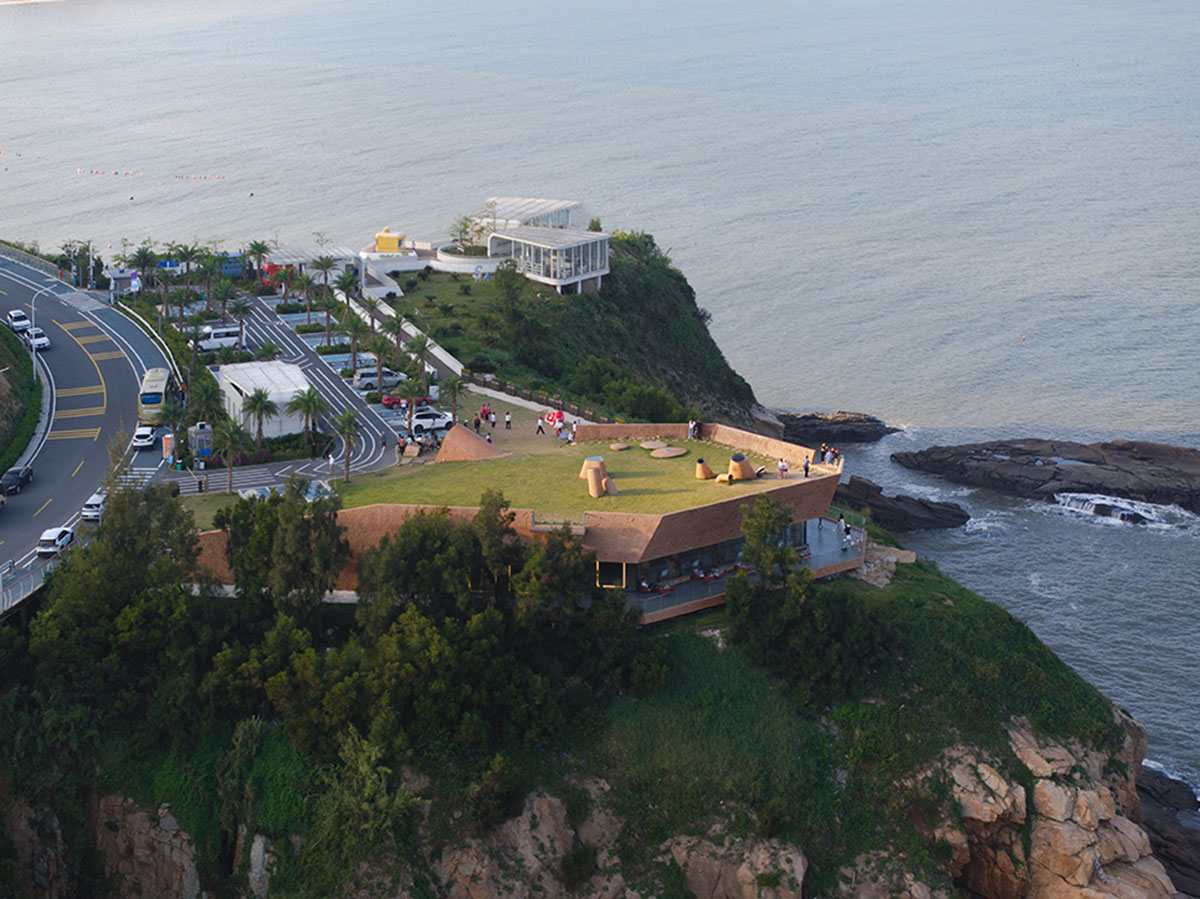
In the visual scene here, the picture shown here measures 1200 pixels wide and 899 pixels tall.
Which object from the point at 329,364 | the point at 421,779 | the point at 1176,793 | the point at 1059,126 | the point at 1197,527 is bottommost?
the point at 1176,793

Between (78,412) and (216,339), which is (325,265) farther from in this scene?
(78,412)

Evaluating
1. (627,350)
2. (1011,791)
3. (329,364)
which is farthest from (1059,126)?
(1011,791)

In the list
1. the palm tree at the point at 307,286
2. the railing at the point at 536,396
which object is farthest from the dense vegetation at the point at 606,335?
the palm tree at the point at 307,286

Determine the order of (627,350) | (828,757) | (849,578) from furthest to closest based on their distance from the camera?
(627,350) → (849,578) → (828,757)

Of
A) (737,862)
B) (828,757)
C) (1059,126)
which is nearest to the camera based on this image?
(737,862)

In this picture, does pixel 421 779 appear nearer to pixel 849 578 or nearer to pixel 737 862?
pixel 737 862

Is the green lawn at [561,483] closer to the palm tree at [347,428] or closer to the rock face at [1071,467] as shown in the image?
the palm tree at [347,428]

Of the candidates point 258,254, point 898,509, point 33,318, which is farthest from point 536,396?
point 33,318

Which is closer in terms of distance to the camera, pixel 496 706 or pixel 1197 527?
pixel 496 706
